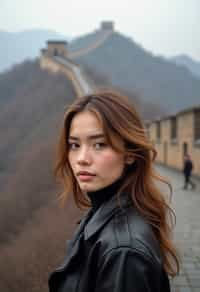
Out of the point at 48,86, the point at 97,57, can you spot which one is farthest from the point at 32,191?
the point at 97,57

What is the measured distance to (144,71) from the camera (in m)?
88.9

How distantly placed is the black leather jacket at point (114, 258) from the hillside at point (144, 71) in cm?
7801

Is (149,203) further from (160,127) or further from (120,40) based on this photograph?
(120,40)

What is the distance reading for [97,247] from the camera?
3.73 feet

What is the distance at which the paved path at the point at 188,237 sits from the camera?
4.00 metres

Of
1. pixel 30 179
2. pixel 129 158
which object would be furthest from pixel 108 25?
pixel 129 158

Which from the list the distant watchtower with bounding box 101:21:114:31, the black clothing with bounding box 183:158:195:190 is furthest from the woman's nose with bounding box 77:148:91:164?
the distant watchtower with bounding box 101:21:114:31

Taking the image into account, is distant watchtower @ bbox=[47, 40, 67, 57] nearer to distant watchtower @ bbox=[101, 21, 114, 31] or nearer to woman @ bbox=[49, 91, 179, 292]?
distant watchtower @ bbox=[101, 21, 114, 31]

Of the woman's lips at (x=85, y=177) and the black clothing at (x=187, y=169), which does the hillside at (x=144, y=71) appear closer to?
the black clothing at (x=187, y=169)

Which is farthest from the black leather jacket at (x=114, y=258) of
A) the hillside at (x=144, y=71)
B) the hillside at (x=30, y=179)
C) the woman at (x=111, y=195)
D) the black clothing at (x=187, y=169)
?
the hillside at (x=144, y=71)

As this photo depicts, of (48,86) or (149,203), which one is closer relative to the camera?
(149,203)

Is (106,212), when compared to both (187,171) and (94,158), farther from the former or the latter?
(187,171)

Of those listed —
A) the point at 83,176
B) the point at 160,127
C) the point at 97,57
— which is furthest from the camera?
the point at 97,57

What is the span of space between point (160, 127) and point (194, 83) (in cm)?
7053
